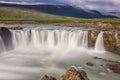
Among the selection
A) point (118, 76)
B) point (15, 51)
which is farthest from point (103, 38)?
point (118, 76)

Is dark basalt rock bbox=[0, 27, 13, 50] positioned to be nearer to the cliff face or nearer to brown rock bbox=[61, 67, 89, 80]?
the cliff face

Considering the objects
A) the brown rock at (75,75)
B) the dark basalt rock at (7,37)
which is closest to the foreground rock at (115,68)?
the brown rock at (75,75)

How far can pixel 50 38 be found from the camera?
80125 mm

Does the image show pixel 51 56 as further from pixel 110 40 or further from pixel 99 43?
pixel 110 40

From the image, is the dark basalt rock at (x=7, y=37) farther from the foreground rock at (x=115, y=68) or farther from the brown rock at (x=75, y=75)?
the brown rock at (x=75, y=75)

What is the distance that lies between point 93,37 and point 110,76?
34668mm

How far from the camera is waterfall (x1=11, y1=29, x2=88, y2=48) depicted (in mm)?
76656

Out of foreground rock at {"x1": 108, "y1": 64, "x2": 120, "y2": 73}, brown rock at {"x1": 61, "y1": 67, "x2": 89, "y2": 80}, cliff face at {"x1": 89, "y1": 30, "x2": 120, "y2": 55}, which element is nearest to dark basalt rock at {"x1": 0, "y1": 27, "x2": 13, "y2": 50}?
cliff face at {"x1": 89, "y1": 30, "x2": 120, "y2": 55}

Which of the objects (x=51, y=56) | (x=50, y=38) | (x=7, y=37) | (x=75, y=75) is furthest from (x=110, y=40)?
(x=75, y=75)

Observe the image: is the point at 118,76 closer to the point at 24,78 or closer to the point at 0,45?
the point at 24,78

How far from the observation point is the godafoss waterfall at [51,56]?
4875 centimetres

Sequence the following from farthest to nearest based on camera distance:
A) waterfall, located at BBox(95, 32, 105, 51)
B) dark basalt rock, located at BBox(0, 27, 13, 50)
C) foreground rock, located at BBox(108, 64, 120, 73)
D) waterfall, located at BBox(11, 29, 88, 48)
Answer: waterfall, located at BBox(95, 32, 105, 51), waterfall, located at BBox(11, 29, 88, 48), dark basalt rock, located at BBox(0, 27, 13, 50), foreground rock, located at BBox(108, 64, 120, 73)

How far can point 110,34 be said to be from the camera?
3258 inches

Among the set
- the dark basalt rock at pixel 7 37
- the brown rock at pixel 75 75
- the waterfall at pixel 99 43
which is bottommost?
the waterfall at pixel 99 43
